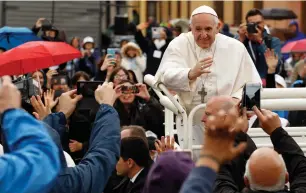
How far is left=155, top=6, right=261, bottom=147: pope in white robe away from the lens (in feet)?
24.1

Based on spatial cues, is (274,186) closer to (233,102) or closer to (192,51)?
(233,102)

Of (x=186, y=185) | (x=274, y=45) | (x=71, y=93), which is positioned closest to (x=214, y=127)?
(x=186, y=185)

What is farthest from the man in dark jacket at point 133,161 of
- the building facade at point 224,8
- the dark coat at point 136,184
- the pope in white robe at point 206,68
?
the building facade at point 224,8

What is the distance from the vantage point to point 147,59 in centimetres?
1631

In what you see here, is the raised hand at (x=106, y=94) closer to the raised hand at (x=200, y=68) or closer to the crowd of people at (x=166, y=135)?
the crowd of people at (x=166, y=135)

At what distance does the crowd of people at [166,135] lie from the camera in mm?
3730

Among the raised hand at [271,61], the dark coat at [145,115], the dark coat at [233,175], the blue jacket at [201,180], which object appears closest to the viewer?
the blue jacket at [201,180]

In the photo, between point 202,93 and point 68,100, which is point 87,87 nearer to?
point 68,100

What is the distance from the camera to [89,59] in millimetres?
17359

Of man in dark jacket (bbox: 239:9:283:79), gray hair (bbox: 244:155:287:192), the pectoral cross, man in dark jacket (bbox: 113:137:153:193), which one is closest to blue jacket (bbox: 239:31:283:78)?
man in dark jacket (bbox: 239:9:283:79)

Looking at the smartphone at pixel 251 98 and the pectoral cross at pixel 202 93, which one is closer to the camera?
the smartphone at pixel 251 98

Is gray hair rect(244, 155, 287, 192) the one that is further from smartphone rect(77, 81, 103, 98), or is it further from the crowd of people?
smartphone rect(77, 81, 103, 98)

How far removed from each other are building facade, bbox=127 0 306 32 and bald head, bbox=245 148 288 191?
2055cm

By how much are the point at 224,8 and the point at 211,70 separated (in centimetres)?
2592
